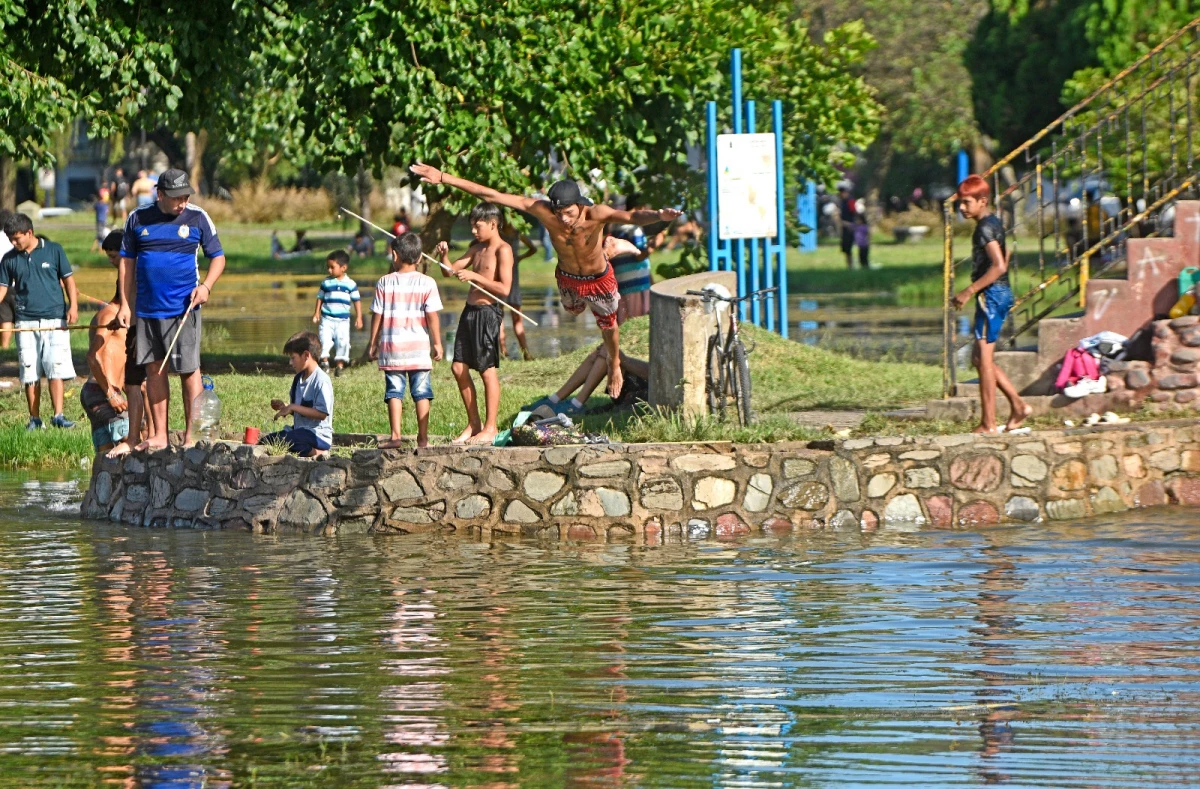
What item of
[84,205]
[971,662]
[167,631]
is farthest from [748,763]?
[84,205]

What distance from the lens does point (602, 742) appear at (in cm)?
698

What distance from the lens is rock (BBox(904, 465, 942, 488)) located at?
12.3 meters

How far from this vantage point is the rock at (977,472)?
40.7 ft

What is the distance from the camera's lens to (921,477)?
40.4 ft

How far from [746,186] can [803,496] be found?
26.9 feet

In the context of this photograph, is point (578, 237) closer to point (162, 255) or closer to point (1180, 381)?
point (162, 255)

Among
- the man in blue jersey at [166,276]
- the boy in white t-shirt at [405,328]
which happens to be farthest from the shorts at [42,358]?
the boy in white t-shirt at [405,328]

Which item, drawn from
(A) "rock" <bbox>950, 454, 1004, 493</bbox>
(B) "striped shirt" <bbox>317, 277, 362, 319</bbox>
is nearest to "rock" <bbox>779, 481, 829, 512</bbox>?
(A) "rock" <bbox>950, 454, 1004, 493</bbox>

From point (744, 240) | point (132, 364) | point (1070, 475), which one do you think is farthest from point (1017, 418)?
point (744, 240)

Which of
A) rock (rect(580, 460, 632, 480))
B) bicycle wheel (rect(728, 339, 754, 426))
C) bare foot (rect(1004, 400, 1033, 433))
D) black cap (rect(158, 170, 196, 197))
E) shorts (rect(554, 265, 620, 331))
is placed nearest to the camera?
rock (rect(580, 460, 632, 480))

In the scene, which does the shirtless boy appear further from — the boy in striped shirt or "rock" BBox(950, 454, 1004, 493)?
the boy in striped shirt

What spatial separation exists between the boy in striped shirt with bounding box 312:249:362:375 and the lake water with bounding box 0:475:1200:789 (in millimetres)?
8693

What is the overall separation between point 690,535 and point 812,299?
24.1 m

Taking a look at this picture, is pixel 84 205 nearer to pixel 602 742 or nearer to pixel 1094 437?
pixel 1094 437
